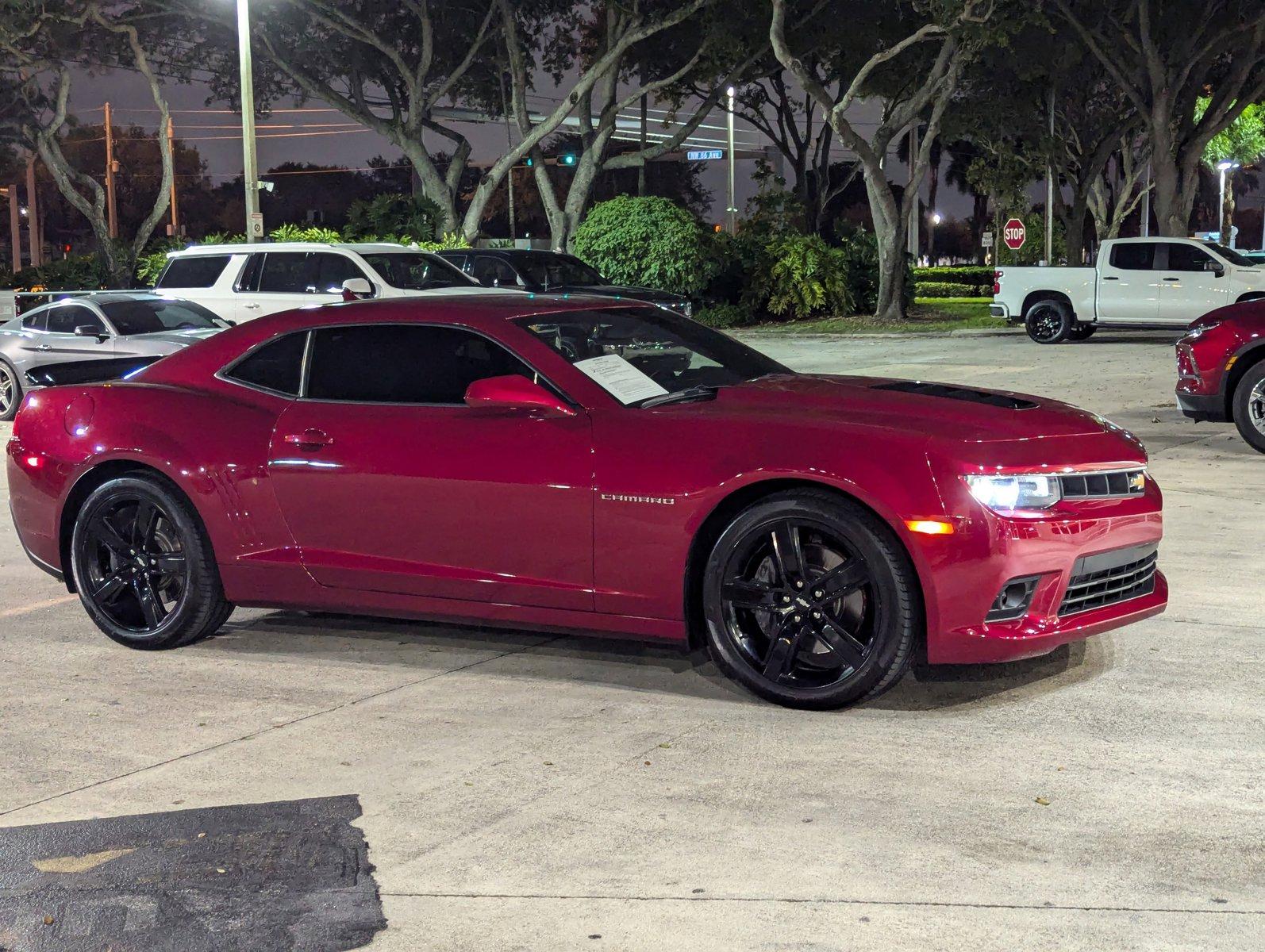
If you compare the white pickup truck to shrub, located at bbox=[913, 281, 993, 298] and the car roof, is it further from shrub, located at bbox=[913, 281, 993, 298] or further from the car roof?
shrub, located at bbox=[913, 281, 993, 298]

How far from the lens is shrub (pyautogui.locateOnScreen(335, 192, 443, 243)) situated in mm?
37406

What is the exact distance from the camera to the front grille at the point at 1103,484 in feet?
18.9

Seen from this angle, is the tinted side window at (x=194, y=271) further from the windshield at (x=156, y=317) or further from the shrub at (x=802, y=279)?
the shrub at (x=802, y=279)

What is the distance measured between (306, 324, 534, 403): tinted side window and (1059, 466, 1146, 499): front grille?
2.11 meters

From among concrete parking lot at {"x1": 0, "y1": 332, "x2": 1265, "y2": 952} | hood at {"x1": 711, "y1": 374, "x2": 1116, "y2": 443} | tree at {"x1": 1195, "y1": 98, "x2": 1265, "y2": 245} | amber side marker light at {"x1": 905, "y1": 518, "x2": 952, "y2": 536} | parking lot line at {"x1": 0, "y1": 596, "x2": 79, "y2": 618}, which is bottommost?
concrete parking lot at {"x1": 0, "y1": 332, "x2": 1265, "y2": 952}

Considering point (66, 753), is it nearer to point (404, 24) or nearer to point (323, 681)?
point (323, 681)

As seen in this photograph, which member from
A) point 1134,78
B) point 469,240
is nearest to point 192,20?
point 469,240

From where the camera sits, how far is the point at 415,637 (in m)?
7.17

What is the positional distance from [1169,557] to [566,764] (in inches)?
180

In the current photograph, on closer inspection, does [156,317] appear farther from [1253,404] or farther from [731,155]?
[731,155]

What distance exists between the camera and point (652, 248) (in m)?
35.1

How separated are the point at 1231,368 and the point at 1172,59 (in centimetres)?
2292

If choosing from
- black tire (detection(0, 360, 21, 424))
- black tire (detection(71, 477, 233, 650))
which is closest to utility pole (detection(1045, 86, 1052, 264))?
black tire (detection(0, 360, 21, 424))

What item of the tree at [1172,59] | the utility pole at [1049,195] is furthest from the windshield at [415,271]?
the utility pole at [1049,195]
